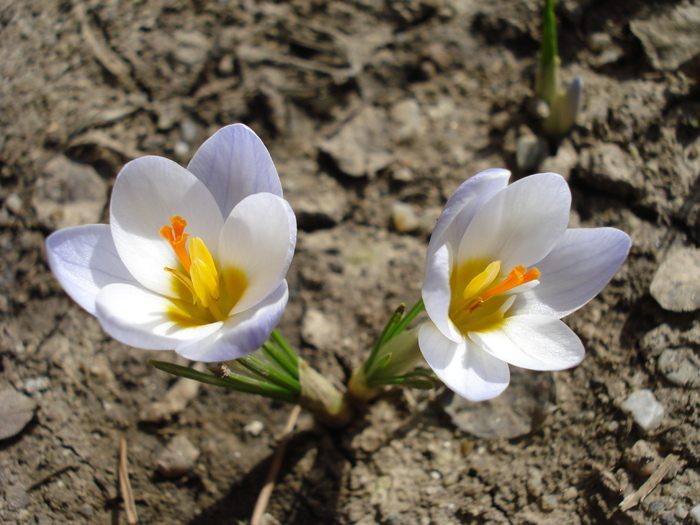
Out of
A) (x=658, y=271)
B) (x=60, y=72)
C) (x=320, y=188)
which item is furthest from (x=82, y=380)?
(x=658, y=271)

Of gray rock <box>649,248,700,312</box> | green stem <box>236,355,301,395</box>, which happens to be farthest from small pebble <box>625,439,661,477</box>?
green stem <box>236,355,301,395</box>

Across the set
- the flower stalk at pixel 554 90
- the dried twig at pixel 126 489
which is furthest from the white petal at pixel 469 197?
the dried twig at pixel 126 489

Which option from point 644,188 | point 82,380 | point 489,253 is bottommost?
point 82,380

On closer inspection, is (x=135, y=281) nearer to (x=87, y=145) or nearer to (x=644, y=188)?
(x=87, y=145)

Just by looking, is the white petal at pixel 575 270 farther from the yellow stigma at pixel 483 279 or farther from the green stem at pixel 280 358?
the green stem at pixel 280 358

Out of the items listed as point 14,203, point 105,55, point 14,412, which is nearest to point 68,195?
point 14,203

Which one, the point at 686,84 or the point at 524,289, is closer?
the point at 524,289
